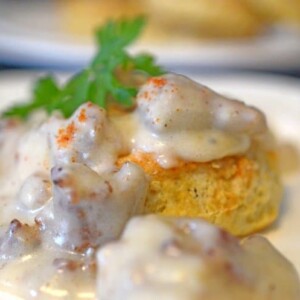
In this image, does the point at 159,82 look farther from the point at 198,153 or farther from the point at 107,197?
the point at 107,197

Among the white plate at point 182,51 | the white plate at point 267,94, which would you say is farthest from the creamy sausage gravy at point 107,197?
the white plate at point 182,51

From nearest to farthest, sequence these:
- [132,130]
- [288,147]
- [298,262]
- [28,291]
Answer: [28,291] → [298,262] → [132,130] → [288,147]

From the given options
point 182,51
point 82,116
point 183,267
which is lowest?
point 182,51

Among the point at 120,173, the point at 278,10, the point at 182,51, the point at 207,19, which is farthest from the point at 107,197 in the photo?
the point at 278,10

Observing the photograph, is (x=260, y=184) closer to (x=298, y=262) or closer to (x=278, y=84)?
(x=298, y=262)

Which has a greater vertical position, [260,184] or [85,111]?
[85,111]

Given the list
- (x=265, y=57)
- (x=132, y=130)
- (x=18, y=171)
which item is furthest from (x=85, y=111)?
(x=265, y=57)

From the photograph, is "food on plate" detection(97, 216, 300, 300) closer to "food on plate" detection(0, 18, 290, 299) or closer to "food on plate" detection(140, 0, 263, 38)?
"food on plate" detection(0, 18, 290, 299)
